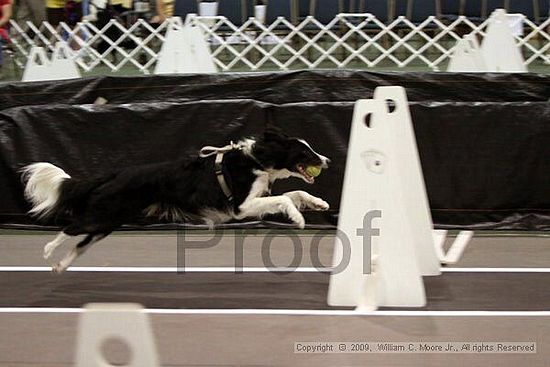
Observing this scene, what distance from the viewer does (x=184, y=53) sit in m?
9.09

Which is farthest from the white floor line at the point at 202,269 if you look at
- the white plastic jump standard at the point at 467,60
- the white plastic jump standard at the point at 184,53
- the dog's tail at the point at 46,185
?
the white plastic jump standard at the point at 184,53

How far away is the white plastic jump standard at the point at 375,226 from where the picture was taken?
435 centimetres

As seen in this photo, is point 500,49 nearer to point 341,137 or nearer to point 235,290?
point 341,137

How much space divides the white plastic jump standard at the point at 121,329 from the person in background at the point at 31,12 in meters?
11.3

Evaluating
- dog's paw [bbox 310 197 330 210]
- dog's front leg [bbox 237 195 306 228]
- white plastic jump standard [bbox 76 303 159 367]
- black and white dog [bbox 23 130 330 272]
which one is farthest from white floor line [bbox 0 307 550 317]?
white plastic jump standard [bbox 76 303 159 367]

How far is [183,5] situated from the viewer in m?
12.0

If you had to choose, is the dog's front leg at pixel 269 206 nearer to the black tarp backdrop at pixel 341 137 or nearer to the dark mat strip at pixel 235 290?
the dark mat strip at pixel 235 290

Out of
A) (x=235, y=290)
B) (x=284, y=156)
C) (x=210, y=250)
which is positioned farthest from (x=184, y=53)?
(x=235, y=290)

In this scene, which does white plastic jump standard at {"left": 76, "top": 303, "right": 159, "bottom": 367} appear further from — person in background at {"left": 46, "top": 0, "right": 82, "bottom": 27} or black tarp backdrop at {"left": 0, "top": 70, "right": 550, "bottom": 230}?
person in background at {"left": 46, "top": 0, "right": 82, "bottom": 27}

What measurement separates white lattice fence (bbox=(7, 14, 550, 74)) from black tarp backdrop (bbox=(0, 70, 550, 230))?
14.9ft

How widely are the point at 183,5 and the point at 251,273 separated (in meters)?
7.69

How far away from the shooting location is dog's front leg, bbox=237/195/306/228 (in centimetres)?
482

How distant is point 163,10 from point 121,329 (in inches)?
395

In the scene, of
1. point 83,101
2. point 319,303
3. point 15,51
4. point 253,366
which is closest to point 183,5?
point 15,51
